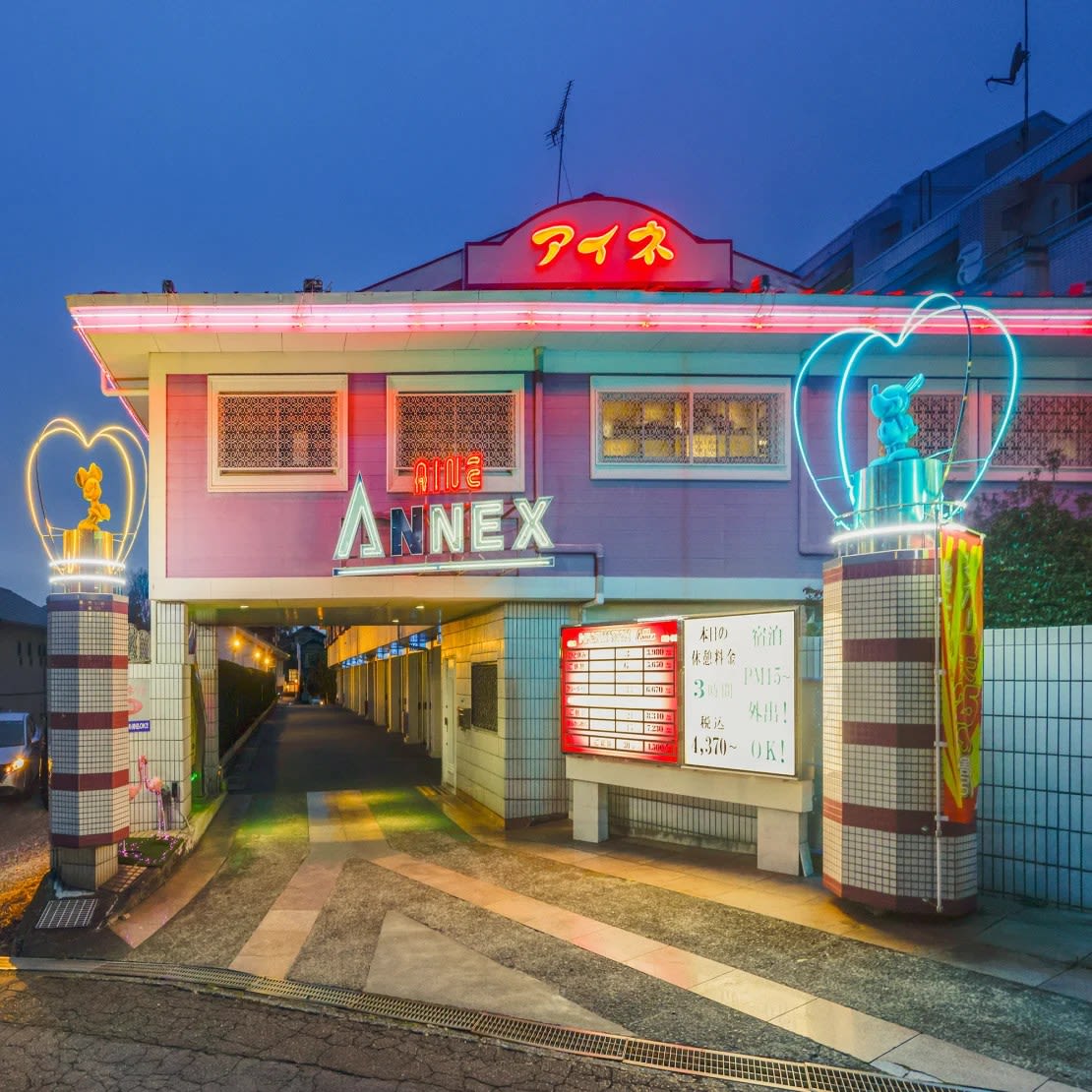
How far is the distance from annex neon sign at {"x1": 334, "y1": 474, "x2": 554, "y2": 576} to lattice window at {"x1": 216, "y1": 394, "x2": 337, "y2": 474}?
5.38 ft

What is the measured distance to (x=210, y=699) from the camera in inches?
650

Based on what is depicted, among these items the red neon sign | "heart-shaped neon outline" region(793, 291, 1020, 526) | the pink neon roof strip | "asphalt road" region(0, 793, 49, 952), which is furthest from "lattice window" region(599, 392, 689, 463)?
"asphalt road" region(0, 793, 49, 952)

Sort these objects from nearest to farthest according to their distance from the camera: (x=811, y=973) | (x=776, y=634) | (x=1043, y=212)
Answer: (x=811, y=973) < (x=776, y=634) < (x=1043, y=212)

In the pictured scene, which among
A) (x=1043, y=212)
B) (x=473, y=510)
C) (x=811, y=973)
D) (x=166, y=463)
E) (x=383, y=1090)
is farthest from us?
(x=1043, y=212)

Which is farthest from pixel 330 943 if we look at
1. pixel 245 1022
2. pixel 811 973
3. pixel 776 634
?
pixel 776 634

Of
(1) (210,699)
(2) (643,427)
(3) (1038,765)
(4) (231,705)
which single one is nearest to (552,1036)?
(3) (1038,765)

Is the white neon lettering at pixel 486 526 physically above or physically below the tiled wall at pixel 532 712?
above

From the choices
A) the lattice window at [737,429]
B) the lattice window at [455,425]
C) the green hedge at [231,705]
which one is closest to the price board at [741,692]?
the lattice window at [737,429]

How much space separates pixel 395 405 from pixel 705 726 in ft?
21.7

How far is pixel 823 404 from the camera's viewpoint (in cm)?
1425

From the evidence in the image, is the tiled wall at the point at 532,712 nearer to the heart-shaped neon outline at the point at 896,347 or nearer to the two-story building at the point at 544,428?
the two-story building at the point at 544,428

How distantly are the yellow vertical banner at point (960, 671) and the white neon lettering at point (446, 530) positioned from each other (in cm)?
619

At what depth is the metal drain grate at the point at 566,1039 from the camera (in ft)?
18.2

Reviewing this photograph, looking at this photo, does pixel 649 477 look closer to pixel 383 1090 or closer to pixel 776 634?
pixel 776 634
